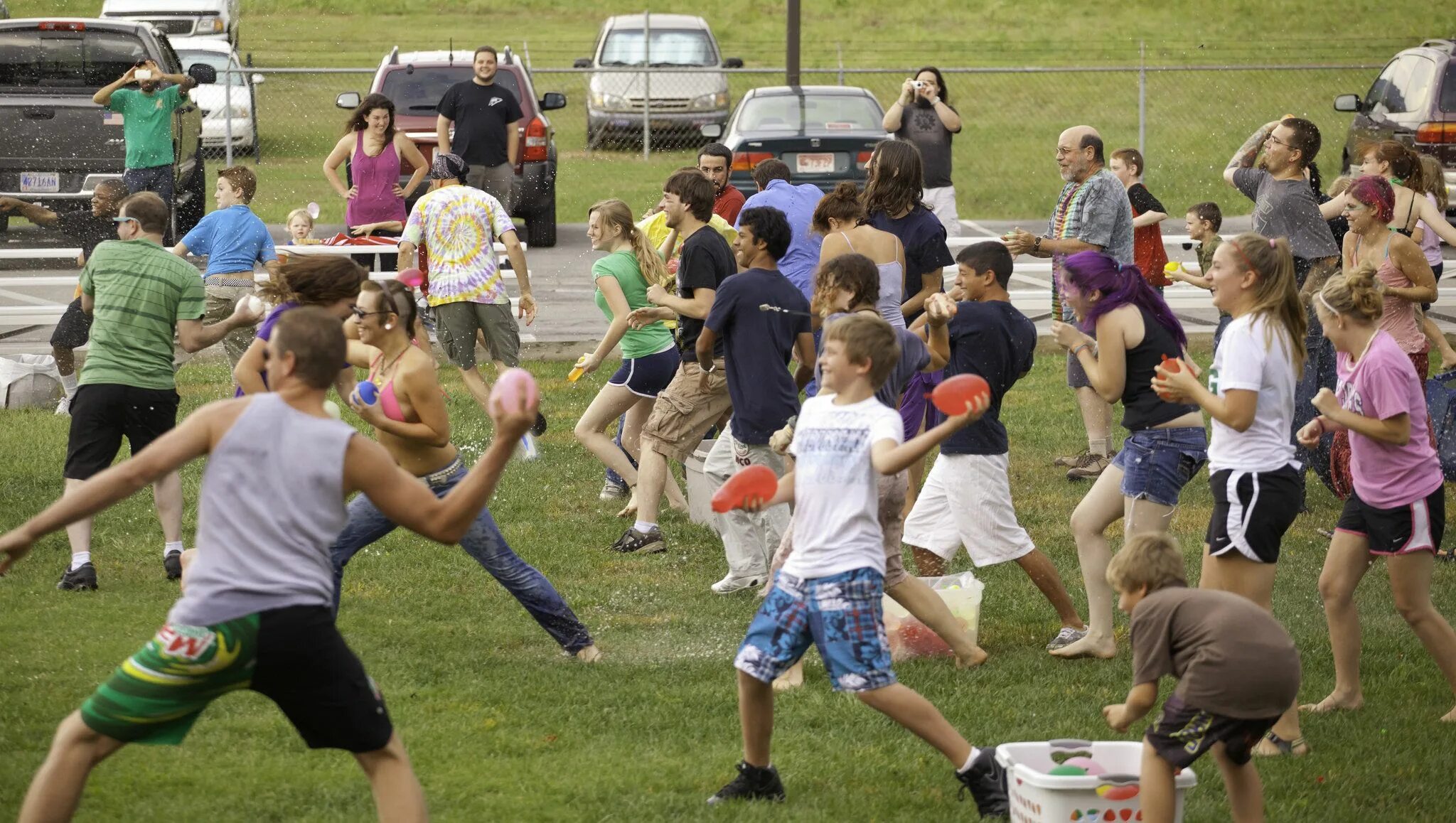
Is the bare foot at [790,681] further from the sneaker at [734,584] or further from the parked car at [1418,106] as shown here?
the parked car at [1418,106]

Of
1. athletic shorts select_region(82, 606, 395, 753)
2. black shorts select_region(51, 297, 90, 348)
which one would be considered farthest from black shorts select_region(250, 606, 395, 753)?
black shorts select_region(51, 297, 90, 348)

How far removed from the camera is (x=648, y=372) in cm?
847

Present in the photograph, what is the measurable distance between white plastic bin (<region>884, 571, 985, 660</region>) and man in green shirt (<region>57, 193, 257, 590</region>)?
3155 millimetres

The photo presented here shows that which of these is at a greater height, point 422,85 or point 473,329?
point 422,85

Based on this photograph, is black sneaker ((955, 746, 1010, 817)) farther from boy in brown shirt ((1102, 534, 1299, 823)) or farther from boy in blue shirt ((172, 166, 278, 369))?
boy in blue shirt ((172, 166, 278, 369))

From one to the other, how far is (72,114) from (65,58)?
1.05 metres

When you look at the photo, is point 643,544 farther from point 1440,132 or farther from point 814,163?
point 1440,132

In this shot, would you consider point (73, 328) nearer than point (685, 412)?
No

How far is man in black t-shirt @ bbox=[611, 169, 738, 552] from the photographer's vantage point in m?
7.49

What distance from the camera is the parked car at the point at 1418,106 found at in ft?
55.6

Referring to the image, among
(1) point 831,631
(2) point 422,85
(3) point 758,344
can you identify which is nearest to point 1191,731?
(1) point 831,631

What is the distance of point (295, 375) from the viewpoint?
392cm

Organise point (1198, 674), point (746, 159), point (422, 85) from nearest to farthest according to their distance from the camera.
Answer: point (1198, 674), point (746, 159), point (422, 85)

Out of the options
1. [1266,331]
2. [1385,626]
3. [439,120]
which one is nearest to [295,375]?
[1266,331]
